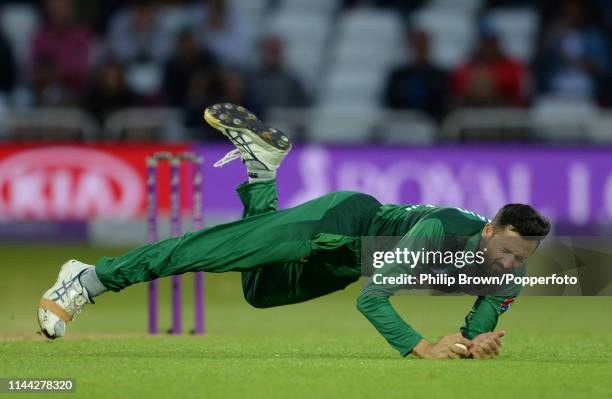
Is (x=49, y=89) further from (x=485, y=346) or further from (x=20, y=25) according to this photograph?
(x=485, y=346)

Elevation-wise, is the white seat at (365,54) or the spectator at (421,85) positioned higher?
the white seat at (365,54)

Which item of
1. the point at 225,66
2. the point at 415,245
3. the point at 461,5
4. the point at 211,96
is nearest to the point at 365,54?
the point at 461,5

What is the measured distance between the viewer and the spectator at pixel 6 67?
19.1 metres

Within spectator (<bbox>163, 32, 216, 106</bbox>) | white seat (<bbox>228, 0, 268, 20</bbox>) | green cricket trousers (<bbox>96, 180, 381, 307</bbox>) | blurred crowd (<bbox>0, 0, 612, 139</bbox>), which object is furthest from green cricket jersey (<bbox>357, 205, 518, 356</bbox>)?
white seat (<bbox>228, 0, 268, 20</bbox>)

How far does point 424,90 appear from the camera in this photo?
1830 cm

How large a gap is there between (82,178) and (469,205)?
4476mm

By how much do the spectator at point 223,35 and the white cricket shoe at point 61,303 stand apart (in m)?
10.8

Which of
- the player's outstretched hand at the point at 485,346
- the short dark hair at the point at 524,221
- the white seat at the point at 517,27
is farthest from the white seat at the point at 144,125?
the short dark hair at the point at 524,221

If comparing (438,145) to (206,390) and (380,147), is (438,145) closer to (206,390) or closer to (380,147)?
(380,147)

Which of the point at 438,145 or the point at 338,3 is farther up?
the point at 338,3

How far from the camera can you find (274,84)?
731 inches

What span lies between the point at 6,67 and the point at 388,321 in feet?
39.9

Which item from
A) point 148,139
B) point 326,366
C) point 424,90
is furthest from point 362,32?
point 326,366

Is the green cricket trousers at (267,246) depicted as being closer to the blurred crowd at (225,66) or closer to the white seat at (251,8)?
the blurred crowd at (225,66)
